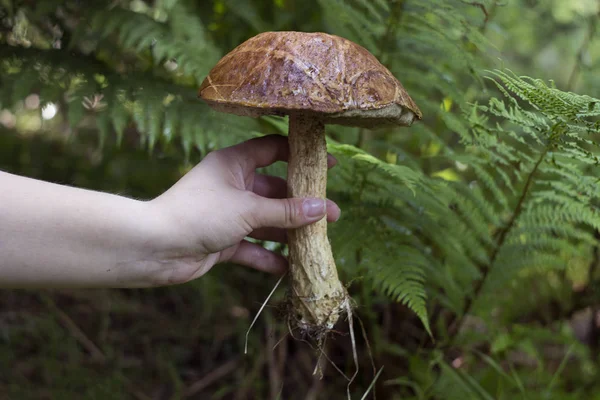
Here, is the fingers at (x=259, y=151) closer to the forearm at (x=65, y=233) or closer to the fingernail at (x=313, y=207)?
the fingernail at (x=313, y=207)

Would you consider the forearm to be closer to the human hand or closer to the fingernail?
the human hand

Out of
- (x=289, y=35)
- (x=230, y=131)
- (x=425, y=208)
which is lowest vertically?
(x=425, y=208)

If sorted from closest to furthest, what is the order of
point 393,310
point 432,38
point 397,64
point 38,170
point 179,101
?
point 432,38 < point 179,101 < point 397,64 < point 393,310 < point 38,170

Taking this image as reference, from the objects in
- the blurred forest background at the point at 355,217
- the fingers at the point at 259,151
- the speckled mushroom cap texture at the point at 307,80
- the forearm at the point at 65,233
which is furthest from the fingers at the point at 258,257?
the speckled mushroom cap texture at the point at 307,80

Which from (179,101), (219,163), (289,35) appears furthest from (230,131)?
(289,35)

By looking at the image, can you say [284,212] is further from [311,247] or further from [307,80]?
[307,80]

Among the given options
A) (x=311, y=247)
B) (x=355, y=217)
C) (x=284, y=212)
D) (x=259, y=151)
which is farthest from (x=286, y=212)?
(x=355, y=217)

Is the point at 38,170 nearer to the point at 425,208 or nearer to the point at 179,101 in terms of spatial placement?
the point at 179,101
